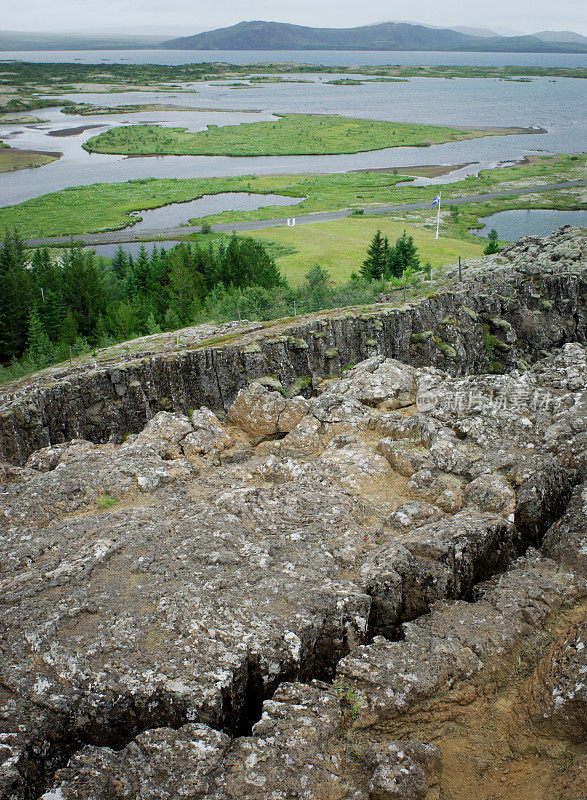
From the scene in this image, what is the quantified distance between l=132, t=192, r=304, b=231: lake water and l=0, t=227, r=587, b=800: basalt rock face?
9329cm

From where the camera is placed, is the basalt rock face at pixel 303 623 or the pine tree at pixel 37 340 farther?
the pine tree at pixel 37 340

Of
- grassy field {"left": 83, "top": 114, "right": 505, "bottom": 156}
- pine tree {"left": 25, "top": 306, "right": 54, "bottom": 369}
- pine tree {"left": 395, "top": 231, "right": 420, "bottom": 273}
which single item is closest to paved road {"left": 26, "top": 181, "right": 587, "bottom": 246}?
pine tree {"left": 395, "top": 231, "right": 420, "bottom": 273}

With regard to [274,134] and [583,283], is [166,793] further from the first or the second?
[274,134]

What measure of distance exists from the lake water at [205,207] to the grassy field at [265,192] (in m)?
1.90

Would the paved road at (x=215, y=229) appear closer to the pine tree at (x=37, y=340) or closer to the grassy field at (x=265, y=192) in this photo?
the grassy field at (x=265, y=192)

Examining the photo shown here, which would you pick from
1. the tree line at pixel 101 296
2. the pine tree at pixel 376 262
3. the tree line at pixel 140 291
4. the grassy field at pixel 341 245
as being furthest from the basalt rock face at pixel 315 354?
the grassy field at pixel 341 245

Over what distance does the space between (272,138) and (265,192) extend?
66.4 metres

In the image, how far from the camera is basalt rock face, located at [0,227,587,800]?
10648mm

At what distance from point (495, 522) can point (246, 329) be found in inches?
875

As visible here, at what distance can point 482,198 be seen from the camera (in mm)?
113125

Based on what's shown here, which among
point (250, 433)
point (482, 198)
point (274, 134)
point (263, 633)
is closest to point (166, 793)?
point (263, 633)

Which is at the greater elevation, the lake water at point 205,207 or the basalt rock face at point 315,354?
the lake water at point 205,207

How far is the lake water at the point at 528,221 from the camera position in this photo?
91000 millimetres

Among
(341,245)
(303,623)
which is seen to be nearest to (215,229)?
(341,245)
